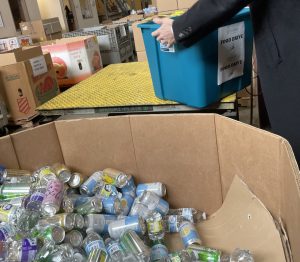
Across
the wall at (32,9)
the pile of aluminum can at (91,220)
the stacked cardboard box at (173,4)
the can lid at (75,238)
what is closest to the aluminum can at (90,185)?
the pile of aluminum can at (91,220)

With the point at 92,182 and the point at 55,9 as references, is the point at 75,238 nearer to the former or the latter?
the point at 92,182

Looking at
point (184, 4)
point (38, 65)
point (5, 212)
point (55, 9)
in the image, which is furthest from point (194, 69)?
point (55, 9)

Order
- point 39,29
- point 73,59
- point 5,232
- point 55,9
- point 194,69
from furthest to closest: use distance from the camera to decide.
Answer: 1. point 55,9
2. point 39,29
3. point 73,59
4. point 194,69
5. point 5,232

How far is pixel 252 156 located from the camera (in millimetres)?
1033

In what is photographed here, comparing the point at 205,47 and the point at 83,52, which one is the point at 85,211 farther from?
the point at 83,52

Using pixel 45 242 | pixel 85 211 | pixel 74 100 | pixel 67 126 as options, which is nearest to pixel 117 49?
pixel 74 100

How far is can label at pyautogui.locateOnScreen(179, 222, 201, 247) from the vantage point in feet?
3.76

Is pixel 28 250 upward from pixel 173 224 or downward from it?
upward

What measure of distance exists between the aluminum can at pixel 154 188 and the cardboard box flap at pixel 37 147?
0.40 meters

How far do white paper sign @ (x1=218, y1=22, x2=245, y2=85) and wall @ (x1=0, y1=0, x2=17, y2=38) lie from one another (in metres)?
3.69

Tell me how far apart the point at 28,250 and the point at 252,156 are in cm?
76

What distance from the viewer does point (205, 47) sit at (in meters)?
1.24

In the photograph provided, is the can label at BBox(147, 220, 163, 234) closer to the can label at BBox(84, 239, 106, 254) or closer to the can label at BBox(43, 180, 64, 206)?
the can label at BBox(84, 239, 106, 254)

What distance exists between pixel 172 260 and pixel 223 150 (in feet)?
1.39
